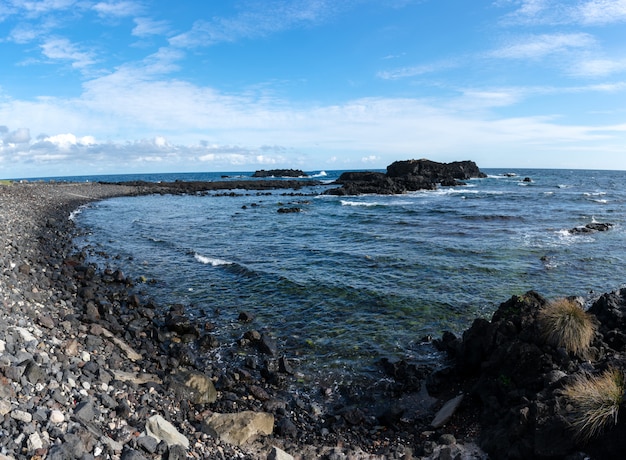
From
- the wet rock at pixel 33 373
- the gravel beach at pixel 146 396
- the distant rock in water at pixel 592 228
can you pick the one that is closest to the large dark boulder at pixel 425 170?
the distant rock in water at pixel 592 228

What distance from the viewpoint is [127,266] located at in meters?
22.4

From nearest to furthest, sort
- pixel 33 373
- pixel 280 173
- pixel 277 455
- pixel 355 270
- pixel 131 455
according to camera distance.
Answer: pixel 131 455
pixel 33 373
pixel 277 455
pixel 355 270
pixel 280 173

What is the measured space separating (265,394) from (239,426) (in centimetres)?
195

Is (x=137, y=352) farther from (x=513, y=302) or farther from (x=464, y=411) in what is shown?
(x=513, y=302)

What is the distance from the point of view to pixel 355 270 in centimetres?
2145

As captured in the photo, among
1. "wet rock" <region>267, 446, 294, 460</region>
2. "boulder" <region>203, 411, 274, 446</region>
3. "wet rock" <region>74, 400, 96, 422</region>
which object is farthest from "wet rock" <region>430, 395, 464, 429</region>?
"wet rock" <region>74, 400, 96, 422</region>

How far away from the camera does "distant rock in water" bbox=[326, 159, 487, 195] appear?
77.6 m

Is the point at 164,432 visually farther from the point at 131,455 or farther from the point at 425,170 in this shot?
the point at 425,170

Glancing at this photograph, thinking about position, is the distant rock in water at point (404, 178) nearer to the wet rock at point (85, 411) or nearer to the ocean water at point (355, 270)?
the ocean water at point (355, 270)

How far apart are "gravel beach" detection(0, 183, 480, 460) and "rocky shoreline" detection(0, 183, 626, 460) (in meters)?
0.03

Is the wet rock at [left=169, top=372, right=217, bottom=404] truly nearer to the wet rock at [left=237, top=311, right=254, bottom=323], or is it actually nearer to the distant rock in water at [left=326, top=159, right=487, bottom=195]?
the wet rock at [left=237, top=311, right=254, bottom=323]

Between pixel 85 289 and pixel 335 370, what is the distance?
11.4 meters

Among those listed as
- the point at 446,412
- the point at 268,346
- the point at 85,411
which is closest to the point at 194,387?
the point at 268,346

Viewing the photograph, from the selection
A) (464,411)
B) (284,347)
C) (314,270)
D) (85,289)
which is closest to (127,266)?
(85,289)
